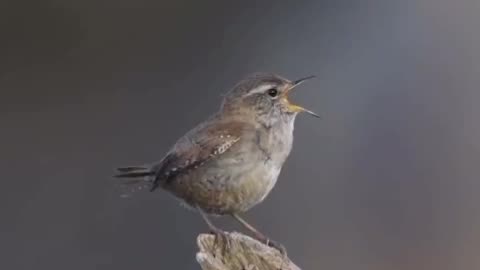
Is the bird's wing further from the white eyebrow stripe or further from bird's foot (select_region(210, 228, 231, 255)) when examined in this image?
bird's foot (select_region(210, 228, 231, 255))

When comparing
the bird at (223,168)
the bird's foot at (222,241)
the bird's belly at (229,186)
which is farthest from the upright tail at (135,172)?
the bird's foot at (222,241)

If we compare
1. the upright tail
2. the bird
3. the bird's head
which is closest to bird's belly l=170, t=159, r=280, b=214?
the bird

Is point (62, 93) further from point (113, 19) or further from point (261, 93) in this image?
point (261, 93)

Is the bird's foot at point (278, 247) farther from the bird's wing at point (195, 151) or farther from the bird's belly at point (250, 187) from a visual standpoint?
the bird's wing at point (195, 151)

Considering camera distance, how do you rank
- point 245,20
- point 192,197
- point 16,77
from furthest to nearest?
point 245,20
point 16,77
point 192,197

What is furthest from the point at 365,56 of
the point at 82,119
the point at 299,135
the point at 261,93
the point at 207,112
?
the point at 261,93
